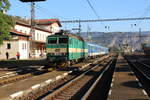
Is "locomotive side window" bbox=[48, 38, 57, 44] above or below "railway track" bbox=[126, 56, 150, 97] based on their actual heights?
above

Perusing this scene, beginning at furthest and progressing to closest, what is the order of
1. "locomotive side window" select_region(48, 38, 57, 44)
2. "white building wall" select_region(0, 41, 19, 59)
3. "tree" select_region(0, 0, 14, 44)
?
1. "white building wall" select_region(0, 41, 19, 59)
2. "tree" select_region(0, 0, 14, 44)
3. "locomotive side window" select_region(48, 38, 57, 44)

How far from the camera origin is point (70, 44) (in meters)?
27.2

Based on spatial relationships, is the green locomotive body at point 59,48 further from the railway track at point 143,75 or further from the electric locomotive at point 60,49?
the railway track at point 143,75

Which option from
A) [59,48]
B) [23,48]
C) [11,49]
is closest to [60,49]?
[59,48]

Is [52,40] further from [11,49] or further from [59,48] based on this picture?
[11,49]

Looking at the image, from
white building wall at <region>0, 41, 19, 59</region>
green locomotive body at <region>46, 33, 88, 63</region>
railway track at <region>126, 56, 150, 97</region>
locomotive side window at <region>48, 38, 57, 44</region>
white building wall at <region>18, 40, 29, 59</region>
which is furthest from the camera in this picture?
white building wall at <region>18, 40, 29, 59</region>

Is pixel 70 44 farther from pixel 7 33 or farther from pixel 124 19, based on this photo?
pixel 124 19

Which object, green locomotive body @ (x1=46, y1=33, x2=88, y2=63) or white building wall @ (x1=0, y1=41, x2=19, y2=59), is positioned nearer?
green locomotive body @ (x1=46, y1=33, x2=88, y2=63)

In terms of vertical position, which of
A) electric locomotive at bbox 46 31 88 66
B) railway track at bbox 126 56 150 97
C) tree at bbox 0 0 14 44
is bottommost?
railway track at bbox 126 56 150 97

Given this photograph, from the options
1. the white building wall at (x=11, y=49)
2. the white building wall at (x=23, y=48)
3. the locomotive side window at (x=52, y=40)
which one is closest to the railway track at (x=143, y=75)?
the locomotive side window at (x=52, y=40)

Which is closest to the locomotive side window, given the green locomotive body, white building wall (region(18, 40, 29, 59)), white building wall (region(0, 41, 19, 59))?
the green locomotive body

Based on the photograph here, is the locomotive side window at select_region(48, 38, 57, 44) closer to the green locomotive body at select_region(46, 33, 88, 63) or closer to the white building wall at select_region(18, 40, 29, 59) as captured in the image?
the green locomotive body at select_region(46, 33, 88, 63)

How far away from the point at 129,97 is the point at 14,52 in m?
42.3

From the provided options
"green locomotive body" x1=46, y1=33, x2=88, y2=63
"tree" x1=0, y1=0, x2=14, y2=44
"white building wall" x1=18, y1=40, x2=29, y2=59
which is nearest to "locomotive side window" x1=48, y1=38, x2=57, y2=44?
"green locomotive body" x1=46, y1=33, x2=88, y2=63
